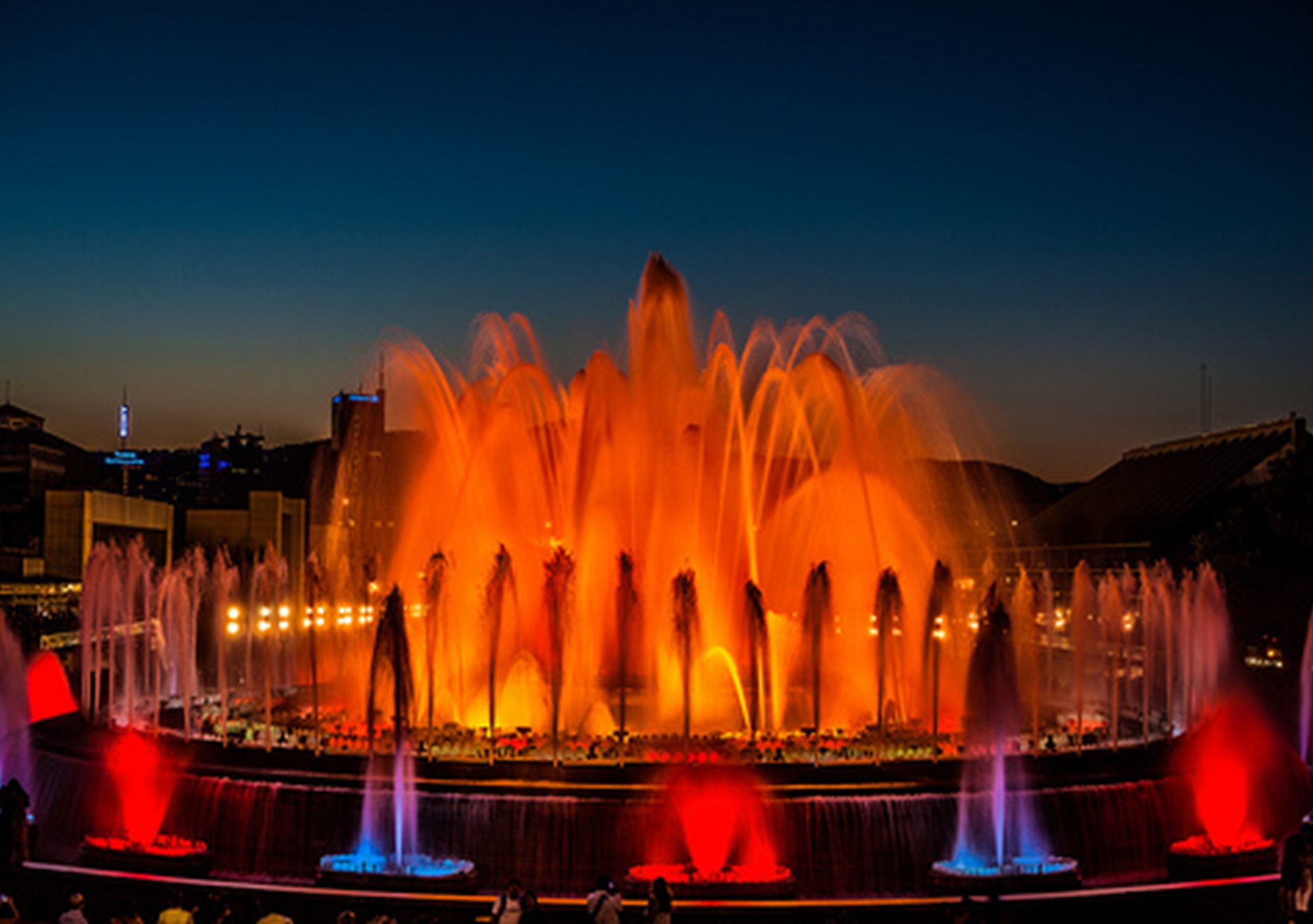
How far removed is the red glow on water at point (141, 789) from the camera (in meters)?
25.9

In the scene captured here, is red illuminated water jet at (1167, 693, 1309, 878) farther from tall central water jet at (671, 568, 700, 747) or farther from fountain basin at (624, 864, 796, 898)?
tall central water jet at (671, 568, 700, 747)

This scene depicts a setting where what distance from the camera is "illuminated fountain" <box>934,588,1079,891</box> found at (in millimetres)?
22641

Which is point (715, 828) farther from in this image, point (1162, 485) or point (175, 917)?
point (1162, 485)

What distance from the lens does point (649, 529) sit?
3809 centimetres

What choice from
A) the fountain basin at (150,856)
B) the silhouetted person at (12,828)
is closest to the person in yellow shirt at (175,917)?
the silhouetted person at (12,828)

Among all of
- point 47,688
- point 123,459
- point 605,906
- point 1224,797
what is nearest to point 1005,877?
point 1224,797

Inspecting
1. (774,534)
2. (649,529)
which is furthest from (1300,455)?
(649,529)

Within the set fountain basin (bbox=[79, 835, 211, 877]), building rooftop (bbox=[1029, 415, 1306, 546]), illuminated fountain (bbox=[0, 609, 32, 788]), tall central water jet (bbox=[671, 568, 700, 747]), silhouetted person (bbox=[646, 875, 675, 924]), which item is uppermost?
building rooftop (bbox=[1029, 415, 1306, 546])

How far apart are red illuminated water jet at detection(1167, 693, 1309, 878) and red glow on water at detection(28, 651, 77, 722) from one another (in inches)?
1233

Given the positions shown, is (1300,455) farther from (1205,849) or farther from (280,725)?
(280,725)

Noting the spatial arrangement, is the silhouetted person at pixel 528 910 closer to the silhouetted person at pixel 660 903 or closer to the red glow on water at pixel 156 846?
the silhouetted person at pixel 660 903

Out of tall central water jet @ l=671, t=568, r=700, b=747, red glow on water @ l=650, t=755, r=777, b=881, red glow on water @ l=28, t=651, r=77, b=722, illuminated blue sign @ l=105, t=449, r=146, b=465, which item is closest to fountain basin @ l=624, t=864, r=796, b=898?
red glow on water @ l=650, t=755, r=777, b=881

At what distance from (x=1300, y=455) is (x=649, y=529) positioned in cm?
3335

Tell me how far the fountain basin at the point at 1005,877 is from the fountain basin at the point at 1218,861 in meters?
1.75
